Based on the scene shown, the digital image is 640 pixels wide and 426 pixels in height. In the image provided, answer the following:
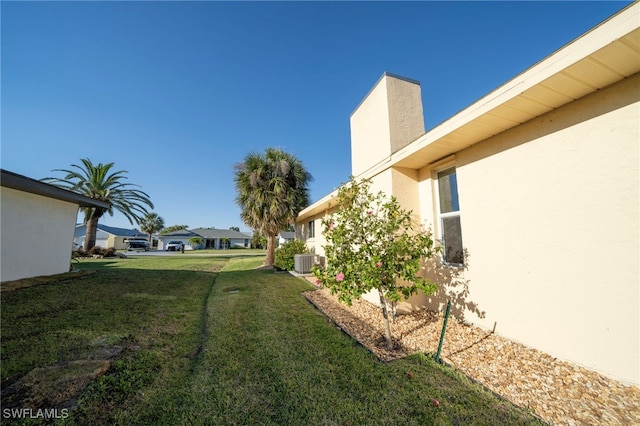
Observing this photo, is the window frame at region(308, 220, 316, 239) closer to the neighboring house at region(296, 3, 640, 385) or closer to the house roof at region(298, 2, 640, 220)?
the neighboring house at region(296, 3, 640, 385)

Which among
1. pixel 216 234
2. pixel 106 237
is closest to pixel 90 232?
pixel 106 237

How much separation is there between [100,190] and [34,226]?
56.7 feet

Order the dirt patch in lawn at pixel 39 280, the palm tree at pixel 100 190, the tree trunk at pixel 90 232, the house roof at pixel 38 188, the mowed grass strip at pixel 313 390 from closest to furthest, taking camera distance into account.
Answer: the mowed grass strip at pixel 313 390
the house roof at pixel 38 188
the dirt patch in lawn at pixel 39 280
the palm tree at pixel 100 190
the tree trunk at pixel 90 232

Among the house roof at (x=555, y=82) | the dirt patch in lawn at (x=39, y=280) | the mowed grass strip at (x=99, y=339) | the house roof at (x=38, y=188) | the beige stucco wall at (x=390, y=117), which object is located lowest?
the mowed grass strip at (x=99, y=339)

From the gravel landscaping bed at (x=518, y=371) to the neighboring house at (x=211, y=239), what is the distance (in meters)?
52.5

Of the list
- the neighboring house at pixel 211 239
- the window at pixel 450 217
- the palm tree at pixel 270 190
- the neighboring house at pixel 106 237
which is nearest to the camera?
the window at pixel 450 217

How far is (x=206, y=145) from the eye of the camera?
1543 cm

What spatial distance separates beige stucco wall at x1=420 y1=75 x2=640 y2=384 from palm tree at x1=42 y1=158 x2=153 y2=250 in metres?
25.9

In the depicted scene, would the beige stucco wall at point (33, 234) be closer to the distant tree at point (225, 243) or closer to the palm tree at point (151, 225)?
the distant tree at point (225, 243)

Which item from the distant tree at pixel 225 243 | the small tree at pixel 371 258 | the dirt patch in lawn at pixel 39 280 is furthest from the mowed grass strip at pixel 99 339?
the distant tree at pixel 225 243

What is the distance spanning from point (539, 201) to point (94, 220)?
96.3 ft

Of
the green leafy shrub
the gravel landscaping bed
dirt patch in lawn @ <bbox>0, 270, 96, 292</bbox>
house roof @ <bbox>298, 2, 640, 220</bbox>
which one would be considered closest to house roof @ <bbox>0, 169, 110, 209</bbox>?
dirt patch in lawn @ <bbox>0, 270, 96, 292</bbox>

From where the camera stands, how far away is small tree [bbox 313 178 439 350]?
3432mm

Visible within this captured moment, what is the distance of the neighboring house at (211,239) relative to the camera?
4850 cm
